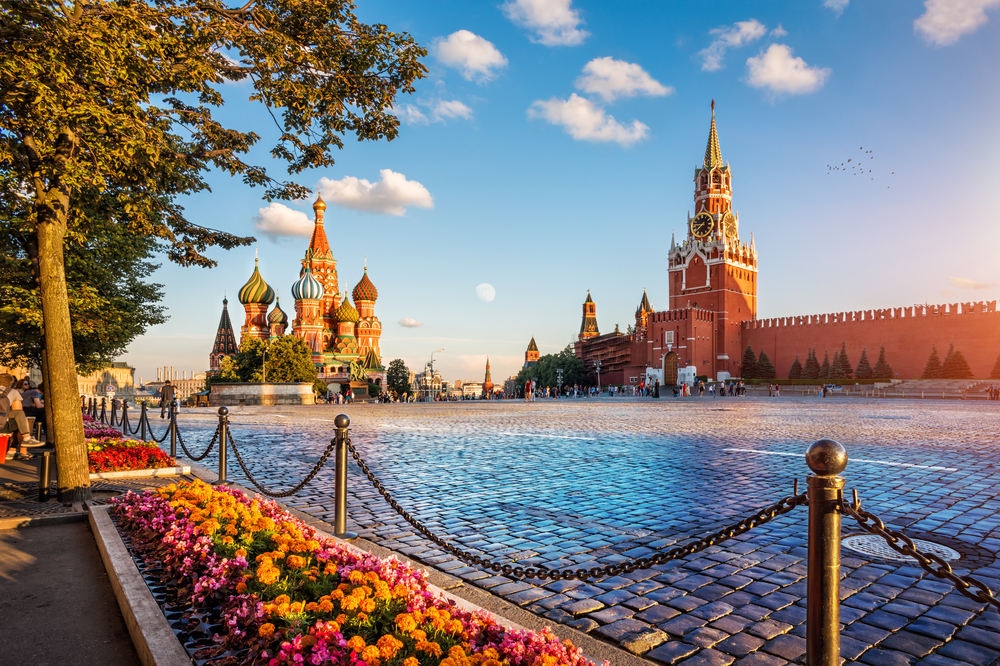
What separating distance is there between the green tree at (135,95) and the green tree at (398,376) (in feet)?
215

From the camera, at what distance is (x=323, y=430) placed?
44.2ft

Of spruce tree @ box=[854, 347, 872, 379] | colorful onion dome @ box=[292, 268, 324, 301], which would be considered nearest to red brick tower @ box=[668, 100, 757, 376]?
spruce tree @ box=[854, 347, 872, 379]

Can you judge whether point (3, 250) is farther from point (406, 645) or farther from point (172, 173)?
point (406, 645)

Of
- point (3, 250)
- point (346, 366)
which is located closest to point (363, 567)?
point (3, 250)

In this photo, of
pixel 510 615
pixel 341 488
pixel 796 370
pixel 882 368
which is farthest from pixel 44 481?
pixel 796 370

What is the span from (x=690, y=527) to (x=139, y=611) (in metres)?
3.45

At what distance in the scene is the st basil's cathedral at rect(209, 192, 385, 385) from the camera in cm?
5719

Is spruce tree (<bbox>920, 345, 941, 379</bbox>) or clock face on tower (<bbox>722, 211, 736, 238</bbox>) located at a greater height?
clock face on tower (<bbox>722, 211, 736, 238</bbox>)

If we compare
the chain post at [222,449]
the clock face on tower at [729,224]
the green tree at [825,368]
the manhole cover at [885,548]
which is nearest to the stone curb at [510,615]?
the manhole cover at [885,548]

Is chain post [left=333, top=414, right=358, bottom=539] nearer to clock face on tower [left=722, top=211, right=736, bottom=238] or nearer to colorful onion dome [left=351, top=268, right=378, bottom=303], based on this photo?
colorful onion dome [left=351, top=268, right=378, bottom=303]

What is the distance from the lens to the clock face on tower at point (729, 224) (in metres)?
65.0

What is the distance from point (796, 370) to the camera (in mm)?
54250

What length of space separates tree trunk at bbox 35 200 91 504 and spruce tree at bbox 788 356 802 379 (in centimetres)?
5756

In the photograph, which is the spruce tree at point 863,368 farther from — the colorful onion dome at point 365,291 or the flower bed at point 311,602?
the flower bed at point 311,602
